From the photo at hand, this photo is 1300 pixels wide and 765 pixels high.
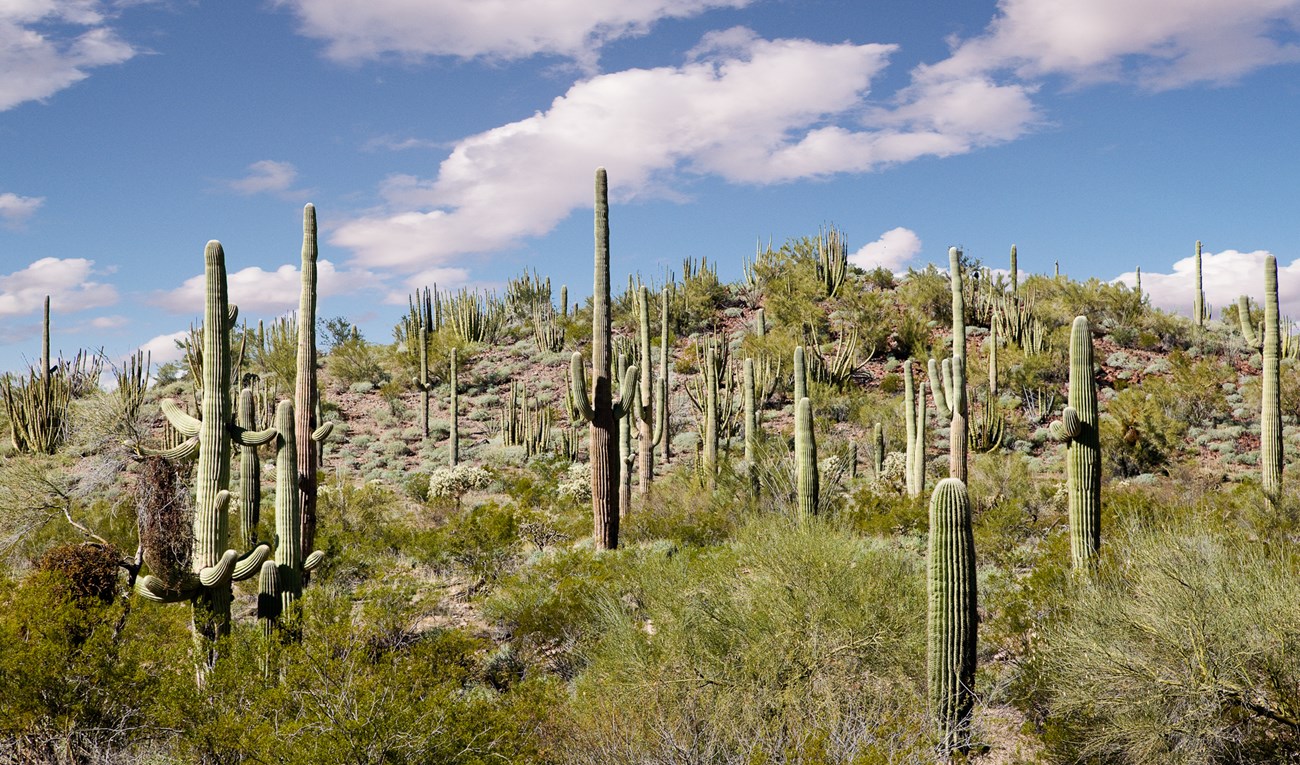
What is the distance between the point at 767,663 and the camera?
23.9 ft

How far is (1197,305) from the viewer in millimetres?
32469

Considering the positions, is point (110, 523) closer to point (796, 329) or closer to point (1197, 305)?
point (796, 329)

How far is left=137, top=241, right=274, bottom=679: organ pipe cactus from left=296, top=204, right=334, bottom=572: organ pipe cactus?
2167 millimetres

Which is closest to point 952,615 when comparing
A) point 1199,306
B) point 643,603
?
point 643,603

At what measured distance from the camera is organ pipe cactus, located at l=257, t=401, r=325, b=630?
28.2 ft

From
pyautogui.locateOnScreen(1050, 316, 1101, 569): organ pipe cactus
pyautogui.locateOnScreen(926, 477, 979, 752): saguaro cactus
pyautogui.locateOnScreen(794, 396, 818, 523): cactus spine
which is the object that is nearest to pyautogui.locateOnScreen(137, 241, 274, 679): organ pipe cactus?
pyautogui.locateOnScreen(926, 477, 979, 752): saguaro cactus

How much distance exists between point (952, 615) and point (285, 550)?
6.14 meters

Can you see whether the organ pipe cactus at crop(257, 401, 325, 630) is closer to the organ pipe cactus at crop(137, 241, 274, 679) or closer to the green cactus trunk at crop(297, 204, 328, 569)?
the organ pipe cactus at crop(137, 241, 274, 679)

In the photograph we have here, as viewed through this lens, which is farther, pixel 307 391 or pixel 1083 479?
pixel 307 391

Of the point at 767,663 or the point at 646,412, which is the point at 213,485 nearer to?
the point at 767,663

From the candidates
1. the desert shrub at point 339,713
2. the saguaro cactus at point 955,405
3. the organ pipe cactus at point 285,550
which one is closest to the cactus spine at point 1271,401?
the saguaro cactus at point 955,405

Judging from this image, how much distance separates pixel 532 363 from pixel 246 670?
95.8ft

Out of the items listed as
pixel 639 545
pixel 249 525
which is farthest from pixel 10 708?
pixel 639 545

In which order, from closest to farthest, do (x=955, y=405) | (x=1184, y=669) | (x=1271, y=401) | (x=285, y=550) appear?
(x=1184, y=669) < (x=285, y=550) < (x=955, y=405) < (x=1271, y=401)
